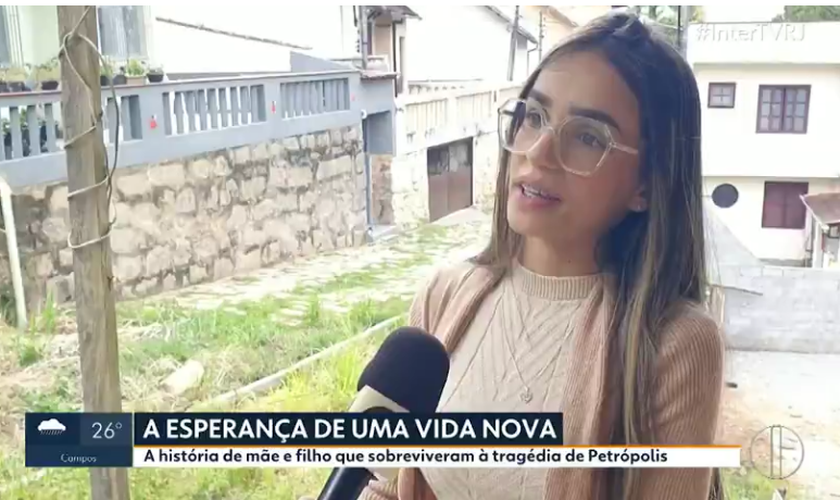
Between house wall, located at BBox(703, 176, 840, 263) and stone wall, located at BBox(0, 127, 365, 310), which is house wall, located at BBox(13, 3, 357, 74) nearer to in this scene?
stone wall, located at BBox(0, 127, 365, 310)

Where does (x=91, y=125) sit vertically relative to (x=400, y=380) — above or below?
above

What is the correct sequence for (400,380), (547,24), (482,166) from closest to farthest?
(400,380), (547,24), (482,166)

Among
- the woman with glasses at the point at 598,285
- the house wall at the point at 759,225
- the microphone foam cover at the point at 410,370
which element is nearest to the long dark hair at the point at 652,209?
the woman with glasses at the point at 598,285

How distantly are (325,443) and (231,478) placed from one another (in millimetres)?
298

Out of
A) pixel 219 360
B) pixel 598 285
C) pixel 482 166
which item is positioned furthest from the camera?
pixel 219 360

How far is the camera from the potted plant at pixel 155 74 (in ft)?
4.75

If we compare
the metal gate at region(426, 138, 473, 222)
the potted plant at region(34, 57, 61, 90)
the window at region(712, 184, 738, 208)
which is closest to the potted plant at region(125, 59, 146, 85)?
the potted plant at region(34, 57, 61, 90)

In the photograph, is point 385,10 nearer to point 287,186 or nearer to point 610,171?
point 287,186

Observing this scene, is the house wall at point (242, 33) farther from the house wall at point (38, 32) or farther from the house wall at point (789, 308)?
the house wall at point (789, 308)

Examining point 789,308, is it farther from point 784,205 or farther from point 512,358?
point 512,358

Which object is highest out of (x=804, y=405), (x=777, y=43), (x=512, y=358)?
(x=777, y=43)

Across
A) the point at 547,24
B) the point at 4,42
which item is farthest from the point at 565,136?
the point at 4,42

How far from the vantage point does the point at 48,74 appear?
4.39ft

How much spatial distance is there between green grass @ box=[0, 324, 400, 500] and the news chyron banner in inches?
1.9
